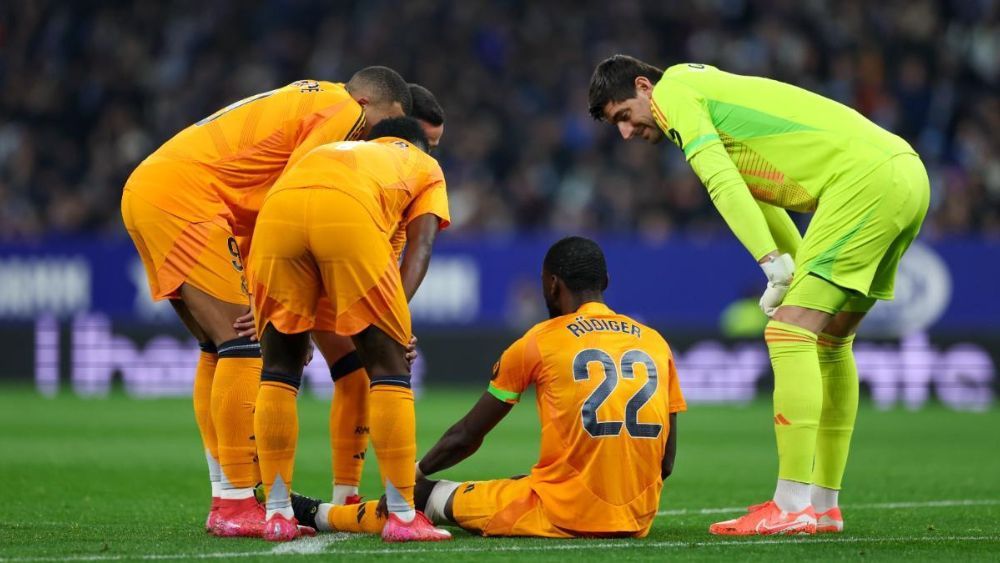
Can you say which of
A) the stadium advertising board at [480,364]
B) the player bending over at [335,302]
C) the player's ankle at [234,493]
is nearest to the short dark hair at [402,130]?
the player bending over at [335,302]

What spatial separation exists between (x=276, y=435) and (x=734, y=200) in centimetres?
215

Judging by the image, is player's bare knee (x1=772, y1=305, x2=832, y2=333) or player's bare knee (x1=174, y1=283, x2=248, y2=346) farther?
player's bare knee (x1=174, y1=283, x2=248, y2=346)

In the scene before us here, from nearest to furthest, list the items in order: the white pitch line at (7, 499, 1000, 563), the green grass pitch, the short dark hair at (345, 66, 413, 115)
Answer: the white pitch line at (7, 499, 1000, 563) < the green grass pitch < the short dark hair at (345, 66, 413, 115)

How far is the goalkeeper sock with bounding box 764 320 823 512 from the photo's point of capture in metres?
5.93

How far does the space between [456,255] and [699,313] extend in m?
3.08

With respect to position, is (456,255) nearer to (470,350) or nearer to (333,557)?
(470,350)

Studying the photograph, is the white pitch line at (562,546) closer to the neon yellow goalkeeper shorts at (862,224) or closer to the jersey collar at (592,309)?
the jersey collar at (592,309)

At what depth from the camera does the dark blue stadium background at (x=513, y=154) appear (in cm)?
1644

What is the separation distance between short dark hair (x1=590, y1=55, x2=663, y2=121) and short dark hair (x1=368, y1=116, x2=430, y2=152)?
2.74 ft

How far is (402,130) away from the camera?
6.21m

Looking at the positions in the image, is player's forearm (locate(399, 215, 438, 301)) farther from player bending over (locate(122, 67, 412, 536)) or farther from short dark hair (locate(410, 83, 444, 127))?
short dark hair (locate(410, 83, 444, 127))

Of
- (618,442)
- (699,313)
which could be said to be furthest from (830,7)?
(618,442)

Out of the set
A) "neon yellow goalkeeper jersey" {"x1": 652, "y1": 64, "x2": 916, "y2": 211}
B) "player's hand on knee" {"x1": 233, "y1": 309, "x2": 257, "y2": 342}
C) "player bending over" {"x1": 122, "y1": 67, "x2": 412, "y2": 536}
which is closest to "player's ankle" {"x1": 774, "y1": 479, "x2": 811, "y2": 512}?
"neon yellow goalkeeper jersey" {"x1": 652, "y1": 64, "x2": 916, "y2": 211}

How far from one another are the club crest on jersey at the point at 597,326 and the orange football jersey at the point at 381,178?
76 centimetres
